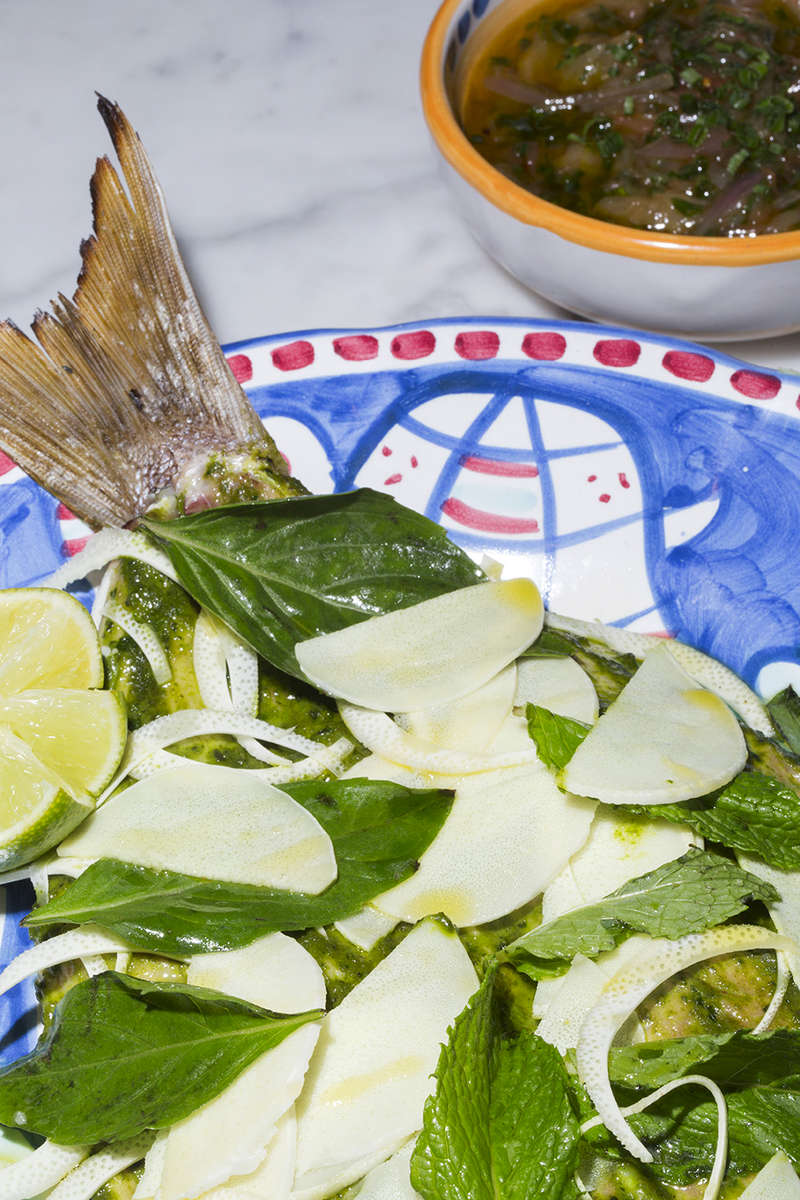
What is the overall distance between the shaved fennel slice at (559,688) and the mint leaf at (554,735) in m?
0.06

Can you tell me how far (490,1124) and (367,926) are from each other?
37 cm

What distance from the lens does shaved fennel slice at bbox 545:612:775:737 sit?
2.47 meters

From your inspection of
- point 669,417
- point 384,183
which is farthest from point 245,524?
point 384,183

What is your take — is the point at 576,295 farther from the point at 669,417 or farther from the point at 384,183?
the point at 384,183

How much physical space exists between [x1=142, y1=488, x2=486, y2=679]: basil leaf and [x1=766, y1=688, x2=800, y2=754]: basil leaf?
75cm

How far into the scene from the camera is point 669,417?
2928mm

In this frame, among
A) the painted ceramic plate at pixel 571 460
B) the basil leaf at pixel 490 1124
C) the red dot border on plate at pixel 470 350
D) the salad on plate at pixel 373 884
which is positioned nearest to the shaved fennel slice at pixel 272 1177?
the salad on plate at pixel 373 884

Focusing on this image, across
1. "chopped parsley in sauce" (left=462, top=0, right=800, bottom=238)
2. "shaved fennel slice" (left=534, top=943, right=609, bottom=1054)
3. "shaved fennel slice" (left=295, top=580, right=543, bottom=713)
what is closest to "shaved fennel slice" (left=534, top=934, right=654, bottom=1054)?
"shaved fennel slice" (left=534, top=943, right=609, bottom=1054)

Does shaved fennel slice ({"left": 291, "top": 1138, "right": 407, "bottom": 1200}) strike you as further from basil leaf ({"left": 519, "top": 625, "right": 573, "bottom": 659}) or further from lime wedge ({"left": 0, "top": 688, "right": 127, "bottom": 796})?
basil leaf ({"left": 519, "top": 625, "right": 573, "bottom": 659})

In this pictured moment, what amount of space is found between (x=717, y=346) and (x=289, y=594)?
5.55 ft

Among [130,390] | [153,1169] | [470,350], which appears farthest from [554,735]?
[470,350]

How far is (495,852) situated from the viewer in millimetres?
1916

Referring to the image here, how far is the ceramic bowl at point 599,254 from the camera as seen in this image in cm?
264

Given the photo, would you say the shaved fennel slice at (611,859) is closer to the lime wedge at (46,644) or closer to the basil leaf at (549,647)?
the basil leaf at (549,647)
